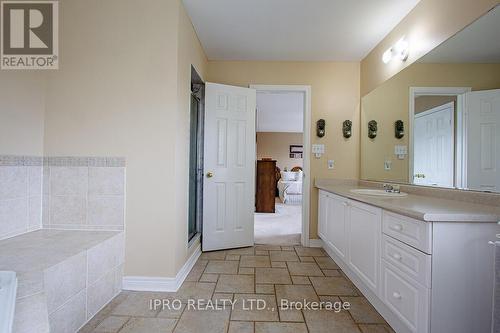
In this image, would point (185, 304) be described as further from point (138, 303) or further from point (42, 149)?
point (42, 149)

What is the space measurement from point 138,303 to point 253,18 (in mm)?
2638

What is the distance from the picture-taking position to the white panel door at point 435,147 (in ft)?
6.19

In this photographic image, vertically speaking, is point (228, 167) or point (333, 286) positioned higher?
point (228, 167)

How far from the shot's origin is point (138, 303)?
196 cm

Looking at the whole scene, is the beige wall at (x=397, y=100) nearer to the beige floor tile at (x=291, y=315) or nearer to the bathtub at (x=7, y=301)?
the beige floor tile at (x=291, y=315)

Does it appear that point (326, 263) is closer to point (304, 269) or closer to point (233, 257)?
point (304, 269)

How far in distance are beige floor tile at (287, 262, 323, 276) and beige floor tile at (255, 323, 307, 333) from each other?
33.1 inches

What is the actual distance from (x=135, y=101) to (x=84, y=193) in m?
0.87

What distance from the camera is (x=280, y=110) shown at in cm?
638

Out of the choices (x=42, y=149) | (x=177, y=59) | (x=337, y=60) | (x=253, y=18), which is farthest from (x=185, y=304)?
(x=337, y=60)

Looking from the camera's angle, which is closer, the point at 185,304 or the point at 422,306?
the point at 422,306

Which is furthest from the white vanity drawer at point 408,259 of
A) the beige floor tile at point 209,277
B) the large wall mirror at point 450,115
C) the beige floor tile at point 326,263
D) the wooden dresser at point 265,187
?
the wooden dresser at point 265,187

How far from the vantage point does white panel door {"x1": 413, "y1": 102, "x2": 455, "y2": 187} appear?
6.19 feet

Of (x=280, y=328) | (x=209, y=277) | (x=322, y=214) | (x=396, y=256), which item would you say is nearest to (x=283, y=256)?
(x=322, y=214)
